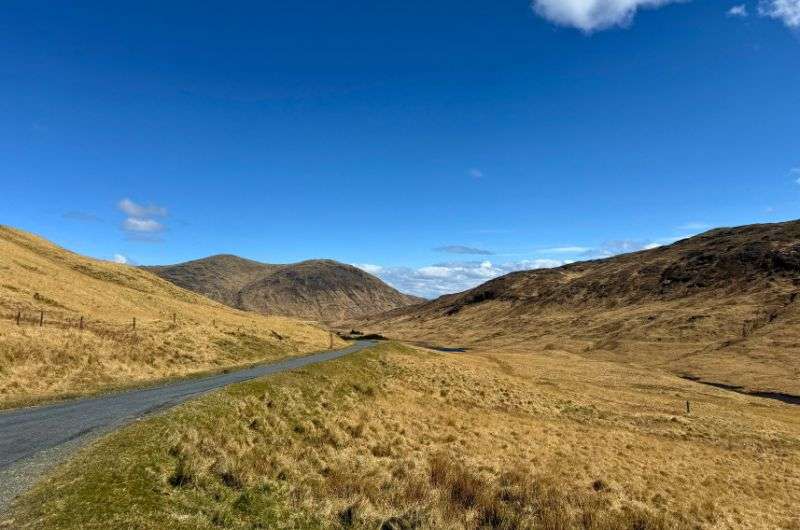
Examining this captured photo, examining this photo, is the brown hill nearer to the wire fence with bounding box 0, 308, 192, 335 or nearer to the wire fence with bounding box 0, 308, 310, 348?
the wire fence with bounding box 0, 308, 310, 348

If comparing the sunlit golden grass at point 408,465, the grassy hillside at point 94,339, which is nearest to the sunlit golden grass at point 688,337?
the sunlit golden grass at point 408,465

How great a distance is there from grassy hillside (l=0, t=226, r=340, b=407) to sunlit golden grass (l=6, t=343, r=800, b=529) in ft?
39.7

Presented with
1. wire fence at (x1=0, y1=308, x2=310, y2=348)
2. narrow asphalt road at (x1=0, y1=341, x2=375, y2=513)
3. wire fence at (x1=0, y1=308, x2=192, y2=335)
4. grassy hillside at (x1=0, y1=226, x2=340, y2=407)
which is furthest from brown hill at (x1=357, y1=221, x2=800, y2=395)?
narrow asphalt road at (x1=0, y1=341, x2=375, y2=513)

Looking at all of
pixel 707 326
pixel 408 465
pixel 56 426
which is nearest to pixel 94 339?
pixel 56 426

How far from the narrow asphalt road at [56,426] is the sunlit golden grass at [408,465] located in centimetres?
90

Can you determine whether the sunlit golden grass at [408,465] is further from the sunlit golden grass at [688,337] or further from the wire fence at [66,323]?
the sunlit golden grass at [688,337]

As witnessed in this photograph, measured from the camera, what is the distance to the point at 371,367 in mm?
40219

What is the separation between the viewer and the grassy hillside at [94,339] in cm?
2761

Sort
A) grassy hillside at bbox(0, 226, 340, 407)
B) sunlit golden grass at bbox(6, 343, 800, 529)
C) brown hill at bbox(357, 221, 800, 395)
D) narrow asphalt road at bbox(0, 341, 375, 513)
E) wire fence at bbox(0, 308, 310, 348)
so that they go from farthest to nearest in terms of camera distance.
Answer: brown hill at bbox(357, 221, 800, 395), wire fence at bbox(0, 308, 310, 348), grassy hillside at bbox(0, 226, 340, 407), narrow asphalt road at bbox(0, 341, 375, 513), sunlit golden grass at bbox(6, 343, 800, 529)

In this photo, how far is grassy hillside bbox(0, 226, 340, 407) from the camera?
27.6 meters

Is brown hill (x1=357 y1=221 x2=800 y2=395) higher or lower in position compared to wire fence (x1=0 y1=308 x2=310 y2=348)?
higher

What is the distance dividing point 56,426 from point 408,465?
12.3 metres

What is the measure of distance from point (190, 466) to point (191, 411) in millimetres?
4931

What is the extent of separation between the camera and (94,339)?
34750 mm
